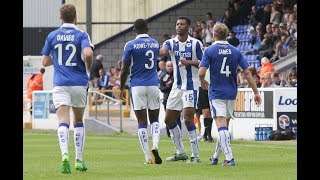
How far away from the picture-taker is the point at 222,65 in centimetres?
1923

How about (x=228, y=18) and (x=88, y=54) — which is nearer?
(x=88, y=54)

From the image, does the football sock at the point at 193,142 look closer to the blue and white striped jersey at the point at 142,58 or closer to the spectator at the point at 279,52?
the blue and white striped jersey at the point at 142,58

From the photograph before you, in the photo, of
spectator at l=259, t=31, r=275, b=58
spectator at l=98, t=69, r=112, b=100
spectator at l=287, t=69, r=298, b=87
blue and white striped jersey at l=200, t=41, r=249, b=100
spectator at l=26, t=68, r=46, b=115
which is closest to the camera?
blue and white striped jersey at l=200, t=41, r=249, b=100

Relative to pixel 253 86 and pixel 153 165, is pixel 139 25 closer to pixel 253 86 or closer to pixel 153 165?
pixel 253 86

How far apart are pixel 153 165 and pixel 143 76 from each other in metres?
1.57

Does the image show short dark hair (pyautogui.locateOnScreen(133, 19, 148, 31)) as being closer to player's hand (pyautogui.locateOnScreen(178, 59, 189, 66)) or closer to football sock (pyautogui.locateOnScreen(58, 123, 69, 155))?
player's hand (pyautogui.locateOnScreen(178, 59, 189, 66))

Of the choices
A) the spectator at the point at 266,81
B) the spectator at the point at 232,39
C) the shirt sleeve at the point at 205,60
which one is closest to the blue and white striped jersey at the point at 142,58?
the shirt sleeve at the point at 205,60

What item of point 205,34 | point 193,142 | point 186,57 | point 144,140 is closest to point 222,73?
point 186,57

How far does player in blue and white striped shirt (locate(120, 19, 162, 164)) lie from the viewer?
770 inches

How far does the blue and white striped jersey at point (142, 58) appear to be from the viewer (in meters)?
19.5

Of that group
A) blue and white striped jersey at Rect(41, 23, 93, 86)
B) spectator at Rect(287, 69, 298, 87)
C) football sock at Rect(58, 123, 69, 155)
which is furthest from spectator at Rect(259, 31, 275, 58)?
football sock at Rect(58, 123, 69, 155)

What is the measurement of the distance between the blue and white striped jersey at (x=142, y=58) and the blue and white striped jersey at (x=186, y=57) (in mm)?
628

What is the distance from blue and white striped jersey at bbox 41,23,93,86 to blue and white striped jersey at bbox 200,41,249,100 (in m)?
2.41
